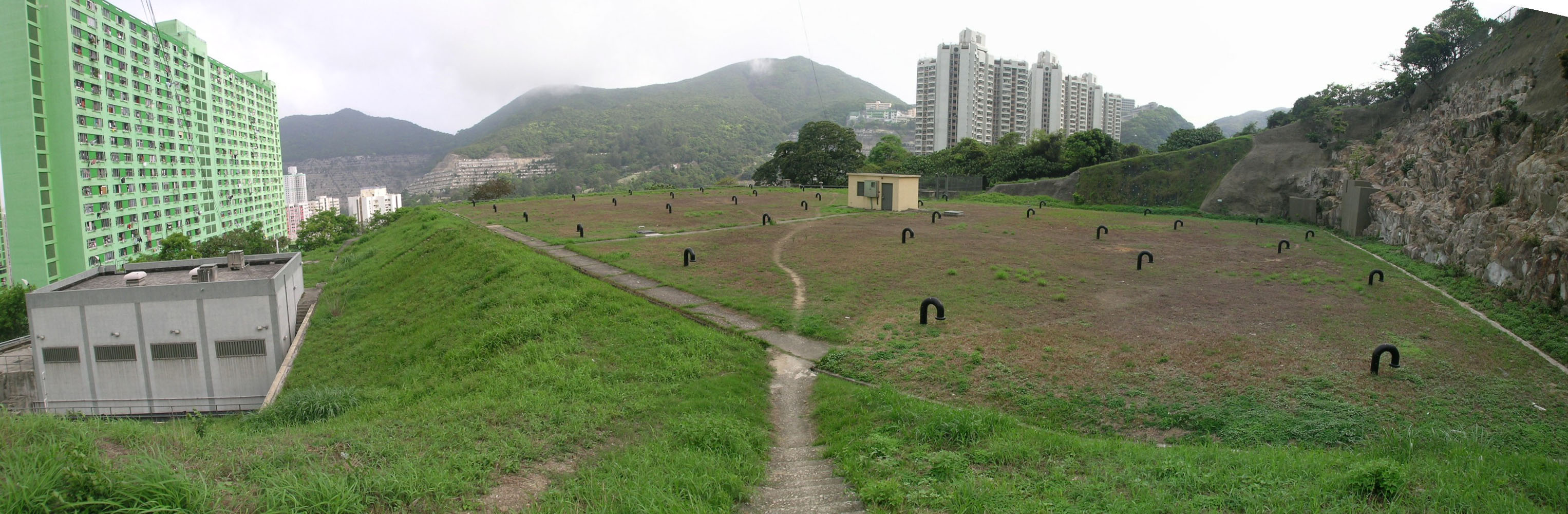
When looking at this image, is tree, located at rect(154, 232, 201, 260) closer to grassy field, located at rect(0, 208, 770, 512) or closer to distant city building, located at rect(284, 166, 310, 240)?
grassy field, located at rect(0, 208, 770, 512)

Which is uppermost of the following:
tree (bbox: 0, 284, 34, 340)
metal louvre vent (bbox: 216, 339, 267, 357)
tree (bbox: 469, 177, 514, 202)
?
tree (bbox: 469, 177, 514, 202)

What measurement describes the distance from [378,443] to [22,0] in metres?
48.0

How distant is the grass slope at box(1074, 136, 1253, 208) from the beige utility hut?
→ 13.0 m

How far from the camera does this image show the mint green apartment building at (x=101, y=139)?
114ft

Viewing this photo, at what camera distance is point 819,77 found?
17175 centimetres

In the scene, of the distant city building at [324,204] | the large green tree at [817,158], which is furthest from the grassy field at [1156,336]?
the distant city building at [324,204]

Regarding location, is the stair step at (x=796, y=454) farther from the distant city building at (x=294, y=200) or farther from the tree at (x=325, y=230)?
the distant city building at (x=294, y=200)

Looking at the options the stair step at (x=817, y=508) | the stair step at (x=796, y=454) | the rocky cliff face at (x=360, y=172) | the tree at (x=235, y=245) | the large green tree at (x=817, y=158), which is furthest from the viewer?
the rocky cliff face at (x=360, y=172)

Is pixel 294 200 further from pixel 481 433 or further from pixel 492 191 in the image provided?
pixel 481 433

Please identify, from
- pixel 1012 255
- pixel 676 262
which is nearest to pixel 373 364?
pixel 676 262

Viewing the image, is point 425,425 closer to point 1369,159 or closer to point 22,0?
point 1369,159

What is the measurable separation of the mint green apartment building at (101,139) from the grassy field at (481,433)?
→ 27166 millimetres

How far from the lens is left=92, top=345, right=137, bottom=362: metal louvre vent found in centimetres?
1447

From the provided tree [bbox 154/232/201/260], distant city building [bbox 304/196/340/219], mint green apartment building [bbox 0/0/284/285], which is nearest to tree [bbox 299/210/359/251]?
tree [bbox 154/232/201/260]
